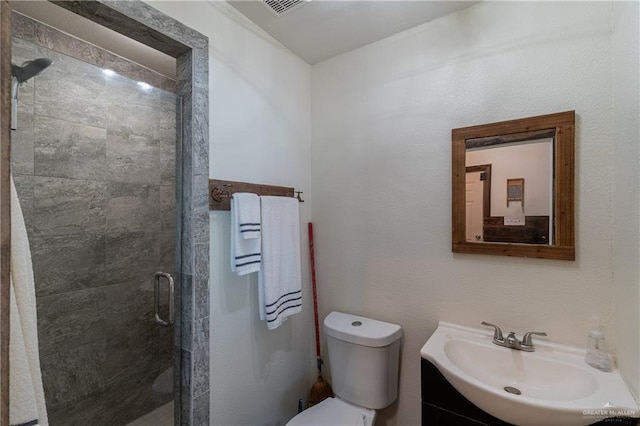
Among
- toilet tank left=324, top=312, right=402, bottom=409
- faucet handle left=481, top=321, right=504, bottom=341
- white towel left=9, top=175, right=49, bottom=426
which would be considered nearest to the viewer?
white towel left=9, top=175, right=49, bottom=426

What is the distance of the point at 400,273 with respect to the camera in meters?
1.69

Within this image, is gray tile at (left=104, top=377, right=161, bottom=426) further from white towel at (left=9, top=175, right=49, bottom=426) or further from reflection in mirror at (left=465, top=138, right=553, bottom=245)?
reflection in mirror at (left=465, top=138, right=553, bottom=245)

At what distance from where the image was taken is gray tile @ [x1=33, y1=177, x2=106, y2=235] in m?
1.67

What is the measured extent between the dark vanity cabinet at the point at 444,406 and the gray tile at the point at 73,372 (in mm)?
2047

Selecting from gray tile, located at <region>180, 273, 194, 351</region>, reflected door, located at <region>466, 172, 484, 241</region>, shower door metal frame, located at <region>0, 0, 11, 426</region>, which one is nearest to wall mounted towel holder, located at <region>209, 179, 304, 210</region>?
gray tile, located at <region>180, 273, 194, 351</region>

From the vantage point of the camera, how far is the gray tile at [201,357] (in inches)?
52.0

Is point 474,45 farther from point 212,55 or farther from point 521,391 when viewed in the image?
point 521,391

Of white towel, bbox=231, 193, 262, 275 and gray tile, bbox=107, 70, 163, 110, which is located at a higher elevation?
gray tile, bbox=107, 70, 163, 110

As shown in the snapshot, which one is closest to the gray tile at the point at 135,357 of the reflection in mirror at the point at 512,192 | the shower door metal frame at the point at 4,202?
the shower door metal frame at the point at 4,202

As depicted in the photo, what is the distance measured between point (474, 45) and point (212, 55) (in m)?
1.35

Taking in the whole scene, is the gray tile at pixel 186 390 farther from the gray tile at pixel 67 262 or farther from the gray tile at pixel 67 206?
the gray tile at pixel 67 206

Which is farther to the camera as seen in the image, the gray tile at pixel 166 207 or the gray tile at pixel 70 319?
the gray tile at pixel 166 207

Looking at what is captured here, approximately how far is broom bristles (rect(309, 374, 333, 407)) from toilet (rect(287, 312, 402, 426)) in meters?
0.23

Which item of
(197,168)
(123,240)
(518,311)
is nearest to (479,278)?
(518,311)
